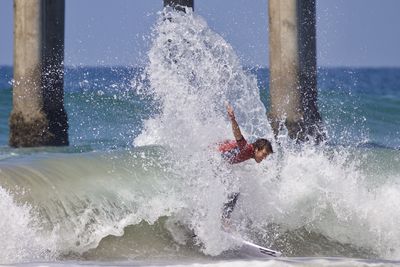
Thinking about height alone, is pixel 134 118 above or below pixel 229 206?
above

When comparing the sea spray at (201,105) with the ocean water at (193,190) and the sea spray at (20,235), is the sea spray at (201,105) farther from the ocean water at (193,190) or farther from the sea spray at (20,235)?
the sea spray at (20,235)

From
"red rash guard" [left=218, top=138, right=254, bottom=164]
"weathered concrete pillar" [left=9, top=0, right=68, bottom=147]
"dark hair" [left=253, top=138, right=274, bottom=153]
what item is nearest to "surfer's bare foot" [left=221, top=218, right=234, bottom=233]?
"red rash guard" [left=218, top=138, right=254, bottom=164]

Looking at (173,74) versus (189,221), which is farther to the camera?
(173,74)

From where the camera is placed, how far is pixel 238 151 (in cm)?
1011

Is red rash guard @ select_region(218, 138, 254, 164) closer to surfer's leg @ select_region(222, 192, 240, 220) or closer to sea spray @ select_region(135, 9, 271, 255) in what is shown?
sea spray @ select_region(135, 9, 271, 255)

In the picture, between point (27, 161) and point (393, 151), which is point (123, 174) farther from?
point (393, 151)

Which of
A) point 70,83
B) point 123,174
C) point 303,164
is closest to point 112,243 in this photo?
point 123,174

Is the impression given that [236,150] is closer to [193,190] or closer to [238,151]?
[238,151]

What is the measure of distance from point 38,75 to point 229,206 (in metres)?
5.15

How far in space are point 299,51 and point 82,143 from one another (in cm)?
468

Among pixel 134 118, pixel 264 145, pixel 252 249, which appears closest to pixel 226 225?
pixel 252 249

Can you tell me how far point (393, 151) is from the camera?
47.0 ft

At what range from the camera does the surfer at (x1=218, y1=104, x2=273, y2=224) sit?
9.95 metres

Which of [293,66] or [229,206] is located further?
[293,66]
